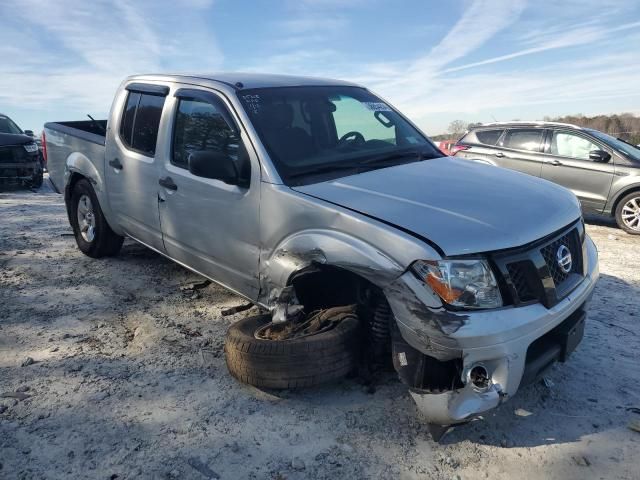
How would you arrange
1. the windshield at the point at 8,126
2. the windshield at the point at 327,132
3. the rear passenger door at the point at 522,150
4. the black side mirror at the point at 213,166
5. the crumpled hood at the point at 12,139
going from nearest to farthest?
the black side mirror at the point at 213,166 < the windshield at the point at 327,132 < the rear passenger door at the point at 522,150 < the crumpled hood at the point at 12,139 < the windshield at the point at 8,126

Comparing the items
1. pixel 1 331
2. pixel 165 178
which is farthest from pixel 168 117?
pixel 1 331

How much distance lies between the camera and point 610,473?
7.91ft

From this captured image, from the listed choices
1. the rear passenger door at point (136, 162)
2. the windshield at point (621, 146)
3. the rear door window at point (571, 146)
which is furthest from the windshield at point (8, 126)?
the windshield at point (621, 146)

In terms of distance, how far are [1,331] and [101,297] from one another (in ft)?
2.83

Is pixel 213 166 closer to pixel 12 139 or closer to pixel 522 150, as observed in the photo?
pixel 522 150

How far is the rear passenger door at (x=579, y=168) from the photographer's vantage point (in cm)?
827

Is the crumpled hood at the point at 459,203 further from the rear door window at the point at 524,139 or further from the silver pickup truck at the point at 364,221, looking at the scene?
the rear door window at the point at 524,139

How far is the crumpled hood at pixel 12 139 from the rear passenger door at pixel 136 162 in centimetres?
763

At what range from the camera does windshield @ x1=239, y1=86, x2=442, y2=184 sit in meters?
3.26

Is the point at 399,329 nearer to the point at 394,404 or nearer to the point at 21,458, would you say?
the point at 394,404

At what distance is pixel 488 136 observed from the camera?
9758 millimetres

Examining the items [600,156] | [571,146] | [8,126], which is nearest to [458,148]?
[571,146]

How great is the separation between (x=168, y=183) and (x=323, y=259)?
1750mm

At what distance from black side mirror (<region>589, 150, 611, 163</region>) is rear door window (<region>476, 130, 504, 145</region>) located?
1736 mm
